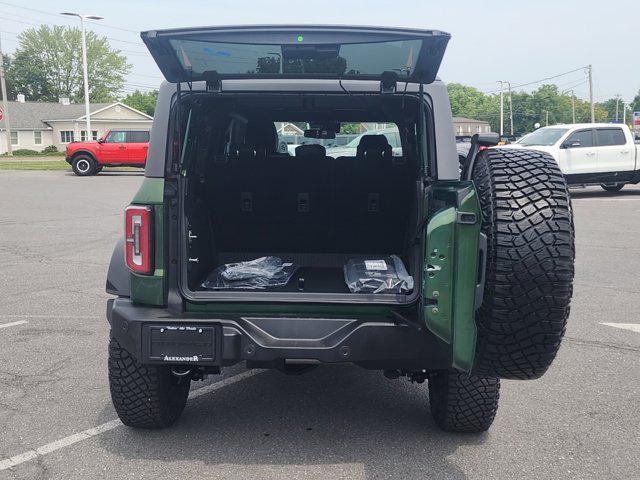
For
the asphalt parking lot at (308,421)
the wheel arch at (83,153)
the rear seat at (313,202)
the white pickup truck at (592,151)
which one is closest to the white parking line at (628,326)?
the asphalt parking lot at (308,421)

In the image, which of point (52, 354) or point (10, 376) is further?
point (52, 354)

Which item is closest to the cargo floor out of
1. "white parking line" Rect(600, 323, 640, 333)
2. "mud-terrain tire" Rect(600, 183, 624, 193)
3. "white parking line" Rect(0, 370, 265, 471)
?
"white parking line" Rect(0, 370, 265, 471)

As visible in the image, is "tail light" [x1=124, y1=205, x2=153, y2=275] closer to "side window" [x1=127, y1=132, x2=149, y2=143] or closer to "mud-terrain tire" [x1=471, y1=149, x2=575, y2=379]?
"mud-terrain tire" [x1=471, y1=149, x2=575, y2=379]

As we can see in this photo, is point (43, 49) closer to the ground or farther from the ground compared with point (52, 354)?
farther from the ground

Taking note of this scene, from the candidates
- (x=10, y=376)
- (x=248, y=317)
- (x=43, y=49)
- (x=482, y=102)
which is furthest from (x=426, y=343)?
(x=482, y=102)

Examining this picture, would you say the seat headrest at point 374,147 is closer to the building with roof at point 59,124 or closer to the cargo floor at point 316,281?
the cargo floor at point 316,281

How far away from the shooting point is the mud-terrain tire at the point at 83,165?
2666 cm

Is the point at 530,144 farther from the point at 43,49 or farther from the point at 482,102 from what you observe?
the point at 482,102

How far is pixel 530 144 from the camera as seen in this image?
56.3 feet

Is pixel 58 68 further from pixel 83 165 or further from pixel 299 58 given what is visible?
pixel 299 58

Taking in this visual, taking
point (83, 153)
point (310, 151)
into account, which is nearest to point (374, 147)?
point (310, 151)

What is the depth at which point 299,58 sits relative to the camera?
3.11 metres

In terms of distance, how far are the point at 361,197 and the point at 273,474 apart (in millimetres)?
2078

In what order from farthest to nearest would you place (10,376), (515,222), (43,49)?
(43,49) → (10,376) → (515,222)
